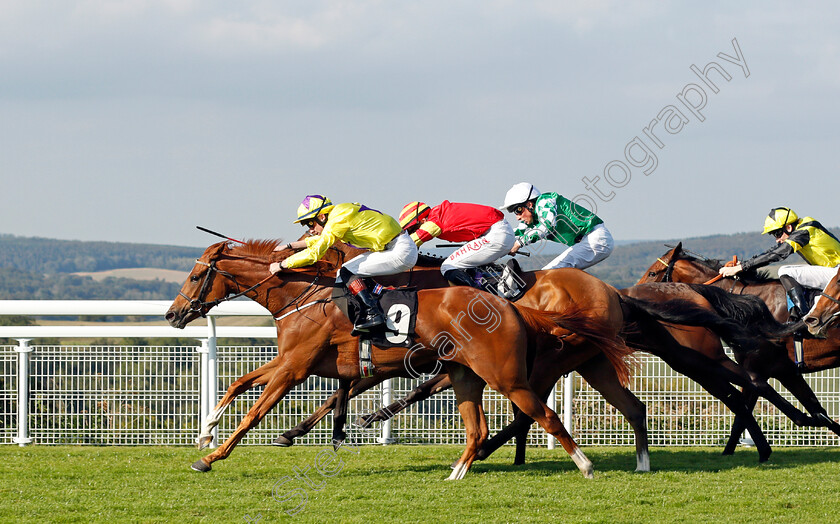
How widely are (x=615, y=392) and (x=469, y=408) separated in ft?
3.81

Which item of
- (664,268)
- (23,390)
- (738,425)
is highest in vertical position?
(664,268)

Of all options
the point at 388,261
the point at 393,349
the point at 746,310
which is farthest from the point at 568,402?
the point at 388,261

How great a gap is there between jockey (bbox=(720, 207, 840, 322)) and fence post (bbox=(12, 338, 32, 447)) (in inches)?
247

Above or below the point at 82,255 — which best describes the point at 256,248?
below

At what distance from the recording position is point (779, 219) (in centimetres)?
805

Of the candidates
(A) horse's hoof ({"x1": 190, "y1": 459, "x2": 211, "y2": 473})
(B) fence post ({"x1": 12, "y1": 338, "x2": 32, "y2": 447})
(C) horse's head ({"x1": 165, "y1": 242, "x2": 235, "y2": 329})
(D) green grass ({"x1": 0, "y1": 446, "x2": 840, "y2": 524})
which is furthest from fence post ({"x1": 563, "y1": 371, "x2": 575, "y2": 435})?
(B) fence post ({"x1": 12, "y1": 338, "x2": 32, "y2": 447})

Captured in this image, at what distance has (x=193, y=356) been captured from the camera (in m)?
8.60

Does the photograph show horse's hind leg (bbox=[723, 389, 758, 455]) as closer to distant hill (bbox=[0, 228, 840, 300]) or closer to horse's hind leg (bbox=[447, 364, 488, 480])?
horse's hind leg (bbox=[447, 364, 488, 480])

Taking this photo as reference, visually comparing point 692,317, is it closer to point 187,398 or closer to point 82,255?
point 187,398

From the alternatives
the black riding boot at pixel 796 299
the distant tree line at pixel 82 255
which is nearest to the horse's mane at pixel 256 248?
the black riding boot at pixel 796 299

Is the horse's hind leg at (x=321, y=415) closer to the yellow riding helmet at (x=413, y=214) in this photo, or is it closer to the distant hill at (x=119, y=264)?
the yellow riding helmet at (x=413, y=214)

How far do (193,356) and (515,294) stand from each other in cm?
320

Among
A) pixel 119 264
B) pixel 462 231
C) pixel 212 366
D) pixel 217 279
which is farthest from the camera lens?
pixel 119 264

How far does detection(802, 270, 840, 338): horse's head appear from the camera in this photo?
7.10m
